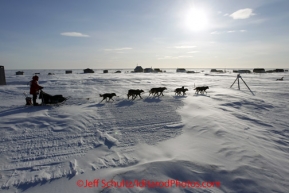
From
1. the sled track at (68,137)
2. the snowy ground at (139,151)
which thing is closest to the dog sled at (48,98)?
the snowy ground at (139,151)

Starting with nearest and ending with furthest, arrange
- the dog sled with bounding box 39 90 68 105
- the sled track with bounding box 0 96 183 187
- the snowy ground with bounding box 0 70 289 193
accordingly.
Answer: the snowy ground with bounding box 0 70 289 193 < the sled track with bounding box 0 96 183 187 < the dog sled with bounding box 39 90 68 105

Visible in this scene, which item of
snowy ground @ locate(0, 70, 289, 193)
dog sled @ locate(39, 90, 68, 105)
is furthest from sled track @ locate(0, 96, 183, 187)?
dog sled @ locate(39, 90, 68, 105)

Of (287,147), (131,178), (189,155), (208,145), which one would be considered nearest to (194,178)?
(189,155)

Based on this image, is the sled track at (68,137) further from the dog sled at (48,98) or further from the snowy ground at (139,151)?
the dog sled at (48,98)

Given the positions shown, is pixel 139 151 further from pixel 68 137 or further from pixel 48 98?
pixel 48 98

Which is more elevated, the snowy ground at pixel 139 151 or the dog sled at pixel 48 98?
the dog sled at pixel 48 98

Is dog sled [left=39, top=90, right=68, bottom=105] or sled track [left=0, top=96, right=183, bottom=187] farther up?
dog sled [left=39, top=90, right=68, bottom=105]

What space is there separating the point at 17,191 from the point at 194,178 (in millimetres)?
3034

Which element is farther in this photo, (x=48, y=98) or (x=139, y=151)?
(x=48, y=98)

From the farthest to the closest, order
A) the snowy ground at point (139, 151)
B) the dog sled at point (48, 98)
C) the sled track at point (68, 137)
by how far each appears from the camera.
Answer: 1. the dog sled at point (48, 98)
2. the sled track at point (68, 137)
3. the snowy ground at point (139, 151)

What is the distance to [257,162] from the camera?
3.54 meters

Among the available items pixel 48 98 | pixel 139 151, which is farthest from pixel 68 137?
pixel 48 98

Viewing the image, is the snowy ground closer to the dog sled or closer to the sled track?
the sled track

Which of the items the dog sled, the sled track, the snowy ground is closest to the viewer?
the snowy ground
